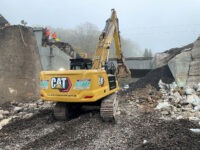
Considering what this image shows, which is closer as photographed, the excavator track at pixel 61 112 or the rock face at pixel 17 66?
the excavator track at pixel 61 112

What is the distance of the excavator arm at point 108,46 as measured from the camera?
8.18m

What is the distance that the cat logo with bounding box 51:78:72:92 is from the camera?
6.85 metres

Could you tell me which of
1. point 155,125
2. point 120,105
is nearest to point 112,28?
point 120,105

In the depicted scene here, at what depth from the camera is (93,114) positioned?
796 centimetres

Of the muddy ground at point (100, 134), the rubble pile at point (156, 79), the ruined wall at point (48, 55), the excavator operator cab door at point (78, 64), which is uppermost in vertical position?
the ruined wall at point (48, 55)

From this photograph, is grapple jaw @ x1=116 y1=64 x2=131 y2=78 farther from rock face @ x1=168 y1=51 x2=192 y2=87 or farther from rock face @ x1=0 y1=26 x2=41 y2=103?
rock face @ x1=0 y1=26 x2=41 y2=103

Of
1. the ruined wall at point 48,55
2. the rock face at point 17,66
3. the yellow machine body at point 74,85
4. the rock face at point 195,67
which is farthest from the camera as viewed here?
the ruined wall at point 48,55

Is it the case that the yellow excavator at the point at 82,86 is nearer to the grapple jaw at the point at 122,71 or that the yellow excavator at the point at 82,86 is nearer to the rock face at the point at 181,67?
the grapple jaw at the point at 122,71

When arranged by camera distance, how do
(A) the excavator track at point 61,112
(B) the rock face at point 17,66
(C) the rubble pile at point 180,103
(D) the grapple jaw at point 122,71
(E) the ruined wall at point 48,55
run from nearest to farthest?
1. (A) the excavator track at point 61,112
2. (C) the rubble pile at point 180,103
3. (D) the grapple jaw at point 122,71
4. (B) the rock face at point 17,66
5. (E) the ruined wall at point 48,55

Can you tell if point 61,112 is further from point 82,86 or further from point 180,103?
point 180,103

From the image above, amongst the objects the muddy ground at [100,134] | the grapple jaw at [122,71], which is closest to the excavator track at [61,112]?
the muddy ground at [100,134]

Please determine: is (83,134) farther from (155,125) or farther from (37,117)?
(37,117)

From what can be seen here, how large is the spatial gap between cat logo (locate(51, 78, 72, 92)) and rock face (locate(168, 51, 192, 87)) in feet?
24.5

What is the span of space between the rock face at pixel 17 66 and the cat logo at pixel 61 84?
5289mm
